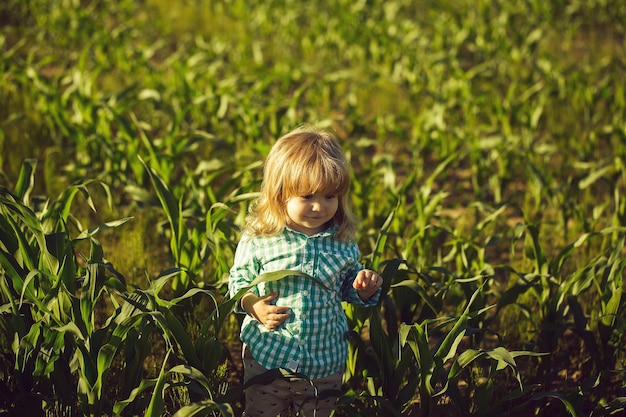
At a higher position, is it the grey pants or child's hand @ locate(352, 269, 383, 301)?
child's hand @ locate(352, 269, 383, 301)

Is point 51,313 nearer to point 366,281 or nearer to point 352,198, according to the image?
point 366,281

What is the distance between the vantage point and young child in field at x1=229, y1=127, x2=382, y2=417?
7.80 ft

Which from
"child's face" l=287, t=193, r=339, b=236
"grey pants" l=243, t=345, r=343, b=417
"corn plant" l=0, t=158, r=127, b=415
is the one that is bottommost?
"grey pants" l=243, t=345, r=343, b=417

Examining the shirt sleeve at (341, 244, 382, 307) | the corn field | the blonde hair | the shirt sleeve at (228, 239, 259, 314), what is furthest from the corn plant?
the shirt sleeve at (341, 244, 382, 307)

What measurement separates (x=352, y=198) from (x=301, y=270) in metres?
1.79

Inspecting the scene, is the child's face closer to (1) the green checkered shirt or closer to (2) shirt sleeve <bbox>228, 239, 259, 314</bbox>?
(1) the green checkered shirt

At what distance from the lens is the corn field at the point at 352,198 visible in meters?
2.55

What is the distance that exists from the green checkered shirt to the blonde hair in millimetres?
50

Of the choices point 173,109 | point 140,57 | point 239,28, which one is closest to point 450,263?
point 173,109

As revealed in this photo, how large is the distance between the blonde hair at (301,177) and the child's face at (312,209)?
24mm

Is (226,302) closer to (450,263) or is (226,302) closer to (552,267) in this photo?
(552,267)

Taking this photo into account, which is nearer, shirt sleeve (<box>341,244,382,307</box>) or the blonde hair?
the blonde hair

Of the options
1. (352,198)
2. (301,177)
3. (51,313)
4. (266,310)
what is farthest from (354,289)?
(352,198)

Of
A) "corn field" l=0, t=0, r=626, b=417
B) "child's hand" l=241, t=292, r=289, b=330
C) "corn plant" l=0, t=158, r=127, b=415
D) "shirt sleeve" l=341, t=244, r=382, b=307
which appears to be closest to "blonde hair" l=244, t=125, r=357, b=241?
"shirt sleeve" l=341, t=244, r=382, b=307
